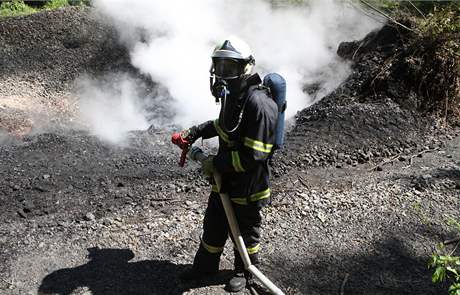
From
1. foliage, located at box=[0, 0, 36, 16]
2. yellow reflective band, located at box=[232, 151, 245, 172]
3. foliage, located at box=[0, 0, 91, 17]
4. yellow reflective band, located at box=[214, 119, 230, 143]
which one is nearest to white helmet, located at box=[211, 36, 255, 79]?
yellow reflective band, located at box=[214, 119, 230, 143]

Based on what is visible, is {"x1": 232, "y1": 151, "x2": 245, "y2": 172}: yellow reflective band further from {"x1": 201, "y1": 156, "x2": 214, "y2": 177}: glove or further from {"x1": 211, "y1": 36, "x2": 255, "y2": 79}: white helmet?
{"x1": 211, "y1": 36, "x2": 255, "y2": 79}: white helmet

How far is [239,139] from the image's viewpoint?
3141 mm

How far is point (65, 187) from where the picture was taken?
191 inches

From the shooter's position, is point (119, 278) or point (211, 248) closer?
point (211, 248)

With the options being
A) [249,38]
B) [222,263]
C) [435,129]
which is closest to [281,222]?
[222,263]

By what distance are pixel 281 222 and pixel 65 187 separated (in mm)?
2320

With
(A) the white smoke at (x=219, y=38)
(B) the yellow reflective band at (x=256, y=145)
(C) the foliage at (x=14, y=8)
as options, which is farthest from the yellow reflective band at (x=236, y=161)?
(C) the foliage at (x=14, y=8)

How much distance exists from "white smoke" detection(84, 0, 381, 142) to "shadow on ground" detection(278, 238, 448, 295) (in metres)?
4.05

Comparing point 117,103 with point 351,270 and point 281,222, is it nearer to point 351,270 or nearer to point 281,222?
point 281,222

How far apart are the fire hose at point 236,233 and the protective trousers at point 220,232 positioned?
8 cm

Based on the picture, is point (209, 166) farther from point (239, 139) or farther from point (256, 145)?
A: point (256, 145)

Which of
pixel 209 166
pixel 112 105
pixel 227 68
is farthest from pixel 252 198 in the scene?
pixel 112 105

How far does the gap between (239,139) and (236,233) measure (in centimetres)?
69

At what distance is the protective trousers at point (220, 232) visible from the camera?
3.34 metres
